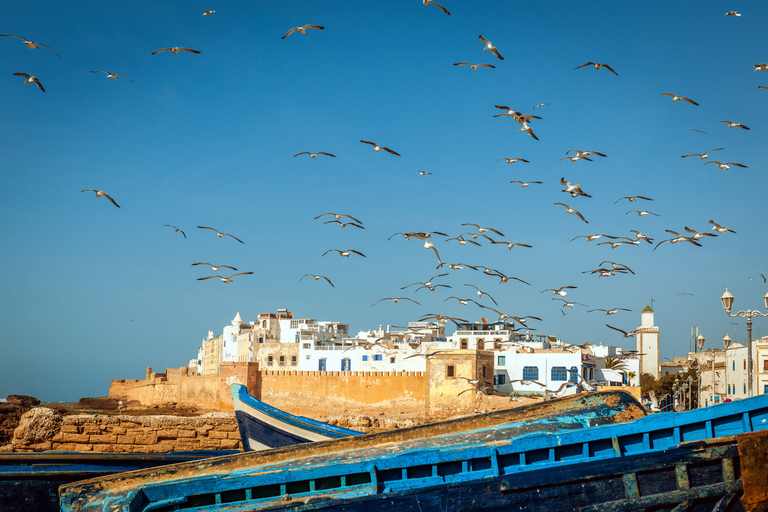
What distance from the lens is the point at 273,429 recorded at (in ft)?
48.1

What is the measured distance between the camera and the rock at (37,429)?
1462 centimetres

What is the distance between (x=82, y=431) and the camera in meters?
15.0

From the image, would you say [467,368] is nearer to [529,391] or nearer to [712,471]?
[529,391]

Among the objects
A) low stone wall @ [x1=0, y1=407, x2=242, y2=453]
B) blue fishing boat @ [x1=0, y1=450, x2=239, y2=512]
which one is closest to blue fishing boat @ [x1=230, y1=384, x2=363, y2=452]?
low stone wall @ [x1=0, y1=407, x2=242, y2=453]

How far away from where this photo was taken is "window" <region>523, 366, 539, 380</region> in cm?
4028

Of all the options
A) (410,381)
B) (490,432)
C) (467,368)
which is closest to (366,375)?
(410,381)

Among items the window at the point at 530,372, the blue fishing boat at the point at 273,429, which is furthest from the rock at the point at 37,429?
the window at the point at 530,372

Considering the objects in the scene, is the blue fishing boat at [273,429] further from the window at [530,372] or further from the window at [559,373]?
the window at [530,372]

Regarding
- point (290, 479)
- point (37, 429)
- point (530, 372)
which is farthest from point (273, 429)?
point (530, 372)

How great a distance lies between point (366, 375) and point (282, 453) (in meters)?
33.6

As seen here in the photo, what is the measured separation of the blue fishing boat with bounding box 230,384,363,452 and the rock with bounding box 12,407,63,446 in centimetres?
383

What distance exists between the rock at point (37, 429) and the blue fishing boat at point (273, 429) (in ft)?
12.6

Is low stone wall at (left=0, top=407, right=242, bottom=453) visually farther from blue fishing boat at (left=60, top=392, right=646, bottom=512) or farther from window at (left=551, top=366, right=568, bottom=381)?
window at (left=551, top=366, right=568, bottom=381)

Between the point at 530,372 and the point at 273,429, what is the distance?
28173mm
